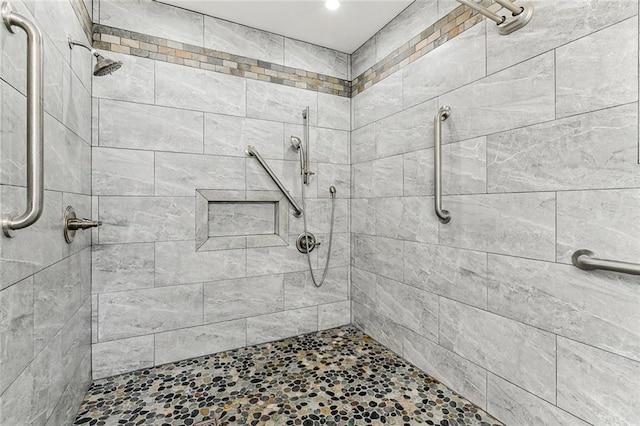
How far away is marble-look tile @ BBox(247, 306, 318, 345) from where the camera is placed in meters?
2.14

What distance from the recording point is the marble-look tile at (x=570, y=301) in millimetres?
1013

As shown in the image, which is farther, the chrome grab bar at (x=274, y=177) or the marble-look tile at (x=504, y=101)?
the chrome grab bar at (x=274, y=177)

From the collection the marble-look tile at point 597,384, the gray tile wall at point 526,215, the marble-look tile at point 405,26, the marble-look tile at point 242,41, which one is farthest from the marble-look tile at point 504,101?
the marble-look tile at point 242,41

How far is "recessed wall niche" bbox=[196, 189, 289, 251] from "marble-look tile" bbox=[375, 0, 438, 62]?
1.26m

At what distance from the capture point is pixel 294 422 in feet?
4.56

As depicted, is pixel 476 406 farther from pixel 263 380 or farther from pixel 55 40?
pixel 55 40

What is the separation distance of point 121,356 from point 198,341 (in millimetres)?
417

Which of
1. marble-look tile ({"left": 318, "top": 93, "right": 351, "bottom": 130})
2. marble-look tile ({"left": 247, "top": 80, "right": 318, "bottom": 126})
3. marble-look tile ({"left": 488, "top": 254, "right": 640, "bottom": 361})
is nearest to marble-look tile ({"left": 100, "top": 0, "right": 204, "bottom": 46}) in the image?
marble-look tile ({"left": 247, "top": 80, "right": 318, "bottom": 126})

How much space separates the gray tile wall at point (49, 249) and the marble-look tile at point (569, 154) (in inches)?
68.6

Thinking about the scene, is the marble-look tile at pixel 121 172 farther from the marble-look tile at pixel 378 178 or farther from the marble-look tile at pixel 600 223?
the marble-look tile at pixel 600 223

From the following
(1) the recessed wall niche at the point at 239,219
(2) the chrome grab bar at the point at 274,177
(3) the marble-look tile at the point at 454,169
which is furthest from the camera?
(2) the chrome grab bar at the point at 274,177

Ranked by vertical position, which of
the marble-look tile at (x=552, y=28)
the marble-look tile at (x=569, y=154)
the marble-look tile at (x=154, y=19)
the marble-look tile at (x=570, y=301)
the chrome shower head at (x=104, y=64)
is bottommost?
the marble-look tile at (x=570, y=301)

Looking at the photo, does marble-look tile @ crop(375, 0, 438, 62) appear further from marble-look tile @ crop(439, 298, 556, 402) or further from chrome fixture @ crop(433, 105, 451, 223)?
marble-look tile @ crop(439, 298, 556, 402)

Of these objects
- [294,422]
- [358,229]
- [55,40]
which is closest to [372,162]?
[358,229]
